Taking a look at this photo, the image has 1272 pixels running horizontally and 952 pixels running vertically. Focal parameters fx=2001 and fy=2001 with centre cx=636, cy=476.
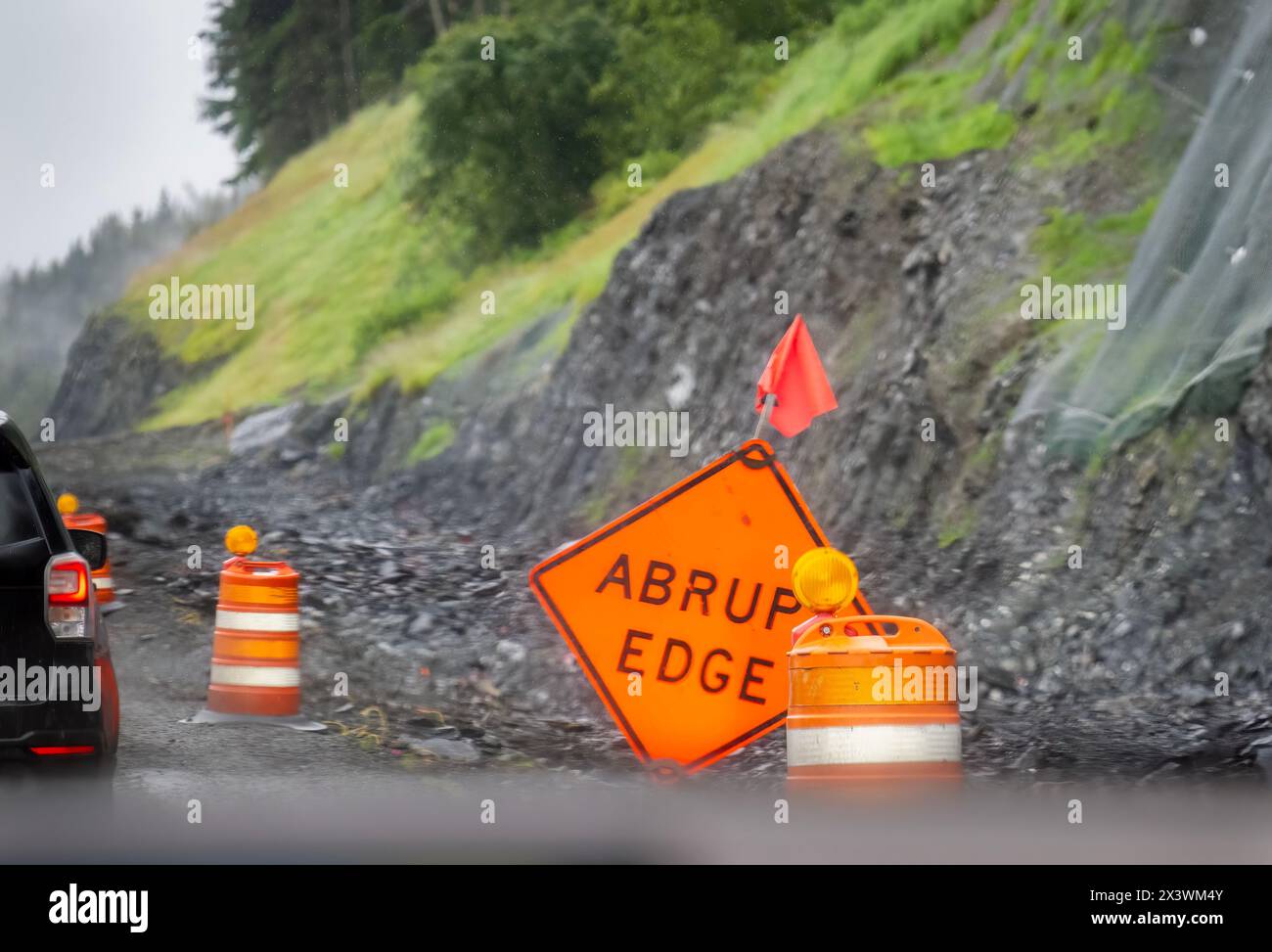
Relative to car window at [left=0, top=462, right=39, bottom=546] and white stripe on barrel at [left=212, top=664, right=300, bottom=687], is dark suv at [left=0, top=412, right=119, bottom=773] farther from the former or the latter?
white stripe on barrel at [left=212, top=664, right=300, bottom=687]

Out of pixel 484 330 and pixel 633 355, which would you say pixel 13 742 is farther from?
pixel 484 330

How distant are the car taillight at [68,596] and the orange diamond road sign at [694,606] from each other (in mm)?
3138

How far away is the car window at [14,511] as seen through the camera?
719 centimetres

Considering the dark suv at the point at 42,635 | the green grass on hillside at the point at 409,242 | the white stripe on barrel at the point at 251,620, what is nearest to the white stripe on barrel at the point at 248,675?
the white stripe on barrel at the point at 251,620

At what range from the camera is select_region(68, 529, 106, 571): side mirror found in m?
8.06

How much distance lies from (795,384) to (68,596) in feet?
17.7

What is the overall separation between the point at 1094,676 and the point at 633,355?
33.5ft

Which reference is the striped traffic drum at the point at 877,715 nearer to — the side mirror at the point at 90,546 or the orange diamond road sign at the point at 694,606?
the orange diamond road sign at the point at 694,606

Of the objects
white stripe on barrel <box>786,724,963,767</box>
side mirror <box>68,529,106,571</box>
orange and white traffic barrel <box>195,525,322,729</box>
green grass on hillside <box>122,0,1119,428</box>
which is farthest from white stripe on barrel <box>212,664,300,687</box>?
green grass on hillside <box>122,0,1119,428</box>

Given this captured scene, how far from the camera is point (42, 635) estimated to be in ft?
23.4

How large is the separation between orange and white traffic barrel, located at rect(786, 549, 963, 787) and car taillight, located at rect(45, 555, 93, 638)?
8.58 ft

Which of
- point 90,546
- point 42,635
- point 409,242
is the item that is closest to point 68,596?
point 42,635

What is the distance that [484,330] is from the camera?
28812 mm
